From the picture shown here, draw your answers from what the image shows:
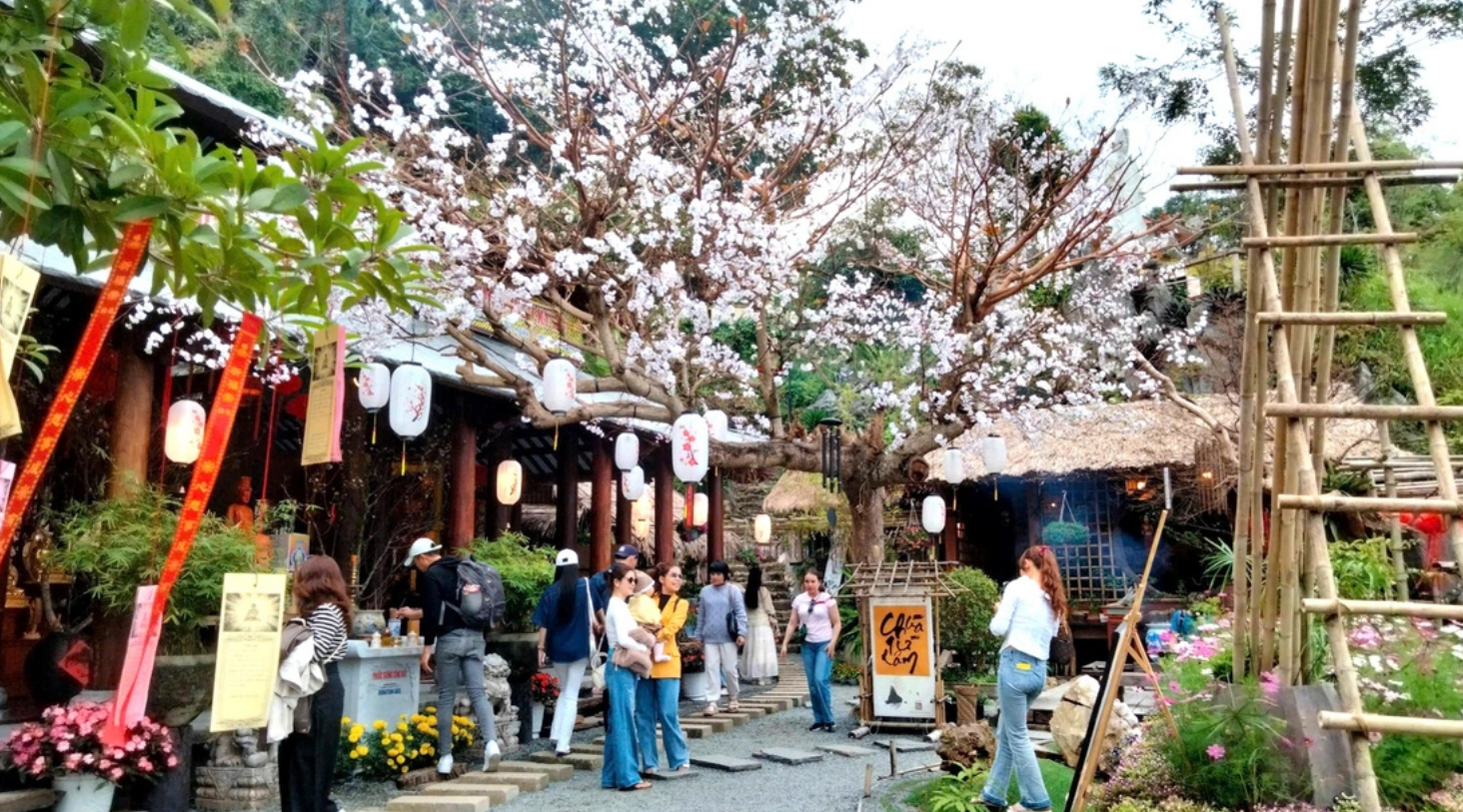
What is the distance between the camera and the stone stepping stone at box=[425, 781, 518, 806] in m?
7.15

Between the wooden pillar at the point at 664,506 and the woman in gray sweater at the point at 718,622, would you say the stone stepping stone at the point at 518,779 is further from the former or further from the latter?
the wooden pillar at the point at 664,506

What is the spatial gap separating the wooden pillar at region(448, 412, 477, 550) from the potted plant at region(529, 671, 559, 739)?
5.99 ft

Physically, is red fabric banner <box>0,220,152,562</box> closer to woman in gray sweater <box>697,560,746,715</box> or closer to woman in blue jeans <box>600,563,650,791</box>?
woman in blue jeans <box>600,563,650,791</box>

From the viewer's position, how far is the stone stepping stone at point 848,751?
914 centimetres

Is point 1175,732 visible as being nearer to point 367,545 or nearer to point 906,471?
point 906,471

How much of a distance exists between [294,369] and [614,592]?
4852mm

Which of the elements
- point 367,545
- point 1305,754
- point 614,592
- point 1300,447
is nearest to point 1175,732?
point 1305,754

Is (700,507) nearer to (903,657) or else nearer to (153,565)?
(903,657)

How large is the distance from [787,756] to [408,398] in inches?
185

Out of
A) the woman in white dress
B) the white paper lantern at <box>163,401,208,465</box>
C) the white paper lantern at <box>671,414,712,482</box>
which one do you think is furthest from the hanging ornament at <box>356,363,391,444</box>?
the woman in white dress

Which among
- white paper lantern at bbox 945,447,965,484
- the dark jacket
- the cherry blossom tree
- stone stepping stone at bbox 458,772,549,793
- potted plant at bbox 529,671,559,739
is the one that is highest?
the cherry blossom tree

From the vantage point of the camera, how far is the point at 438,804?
22.3ft

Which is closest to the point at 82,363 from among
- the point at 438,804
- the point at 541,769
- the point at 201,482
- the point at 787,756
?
the point at 201,482

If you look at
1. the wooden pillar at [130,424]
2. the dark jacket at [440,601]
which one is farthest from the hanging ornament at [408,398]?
the dark jacket at [440,601]
